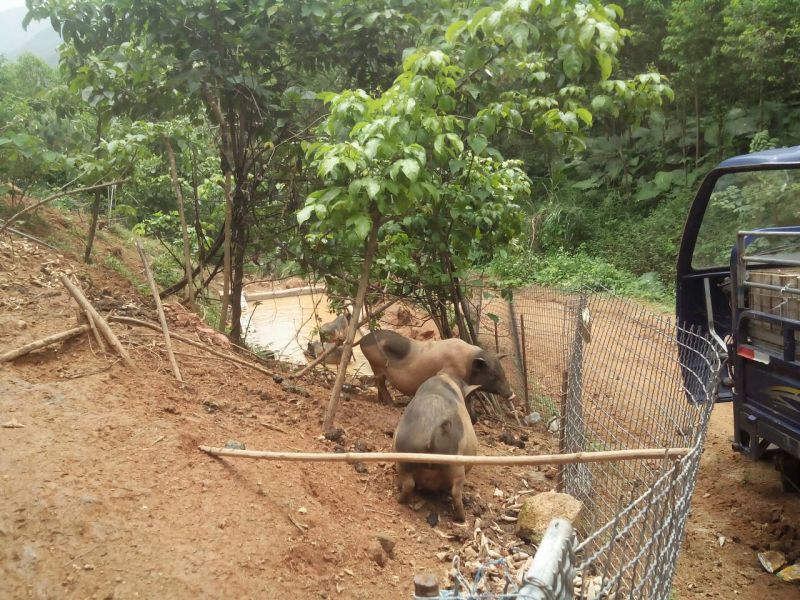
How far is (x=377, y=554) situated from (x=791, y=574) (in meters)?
2.65

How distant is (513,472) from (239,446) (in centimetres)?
254

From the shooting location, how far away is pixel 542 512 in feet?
13.9

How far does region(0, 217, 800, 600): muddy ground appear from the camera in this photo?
305 centimetres

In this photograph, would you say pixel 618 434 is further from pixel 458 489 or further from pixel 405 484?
pixel 405 484

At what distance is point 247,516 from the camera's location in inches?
137

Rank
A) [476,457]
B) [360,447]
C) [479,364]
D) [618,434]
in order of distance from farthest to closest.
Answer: [479,364] → [618,434] → [360,447] → [476,457]

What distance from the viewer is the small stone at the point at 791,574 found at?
4105mm

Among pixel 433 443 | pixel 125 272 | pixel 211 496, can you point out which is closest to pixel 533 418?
pixel 433 443

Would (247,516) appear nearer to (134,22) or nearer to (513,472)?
(513,472)

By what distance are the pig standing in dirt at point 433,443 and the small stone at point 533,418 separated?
2489 mm

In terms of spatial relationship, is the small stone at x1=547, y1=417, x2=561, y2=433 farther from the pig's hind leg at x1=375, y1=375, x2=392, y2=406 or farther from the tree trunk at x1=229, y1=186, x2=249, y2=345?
the tree trunk at x1=229, y1=186, x2=249, y2=345

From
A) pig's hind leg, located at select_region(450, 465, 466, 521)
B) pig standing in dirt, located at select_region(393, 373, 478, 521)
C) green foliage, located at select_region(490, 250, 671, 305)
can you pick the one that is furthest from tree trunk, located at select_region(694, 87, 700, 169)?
pig's hind leg, located at select_region(450, 465, 466, 521)

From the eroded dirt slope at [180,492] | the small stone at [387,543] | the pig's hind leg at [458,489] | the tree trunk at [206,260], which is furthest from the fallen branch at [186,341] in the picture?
the small stone at [387,543]

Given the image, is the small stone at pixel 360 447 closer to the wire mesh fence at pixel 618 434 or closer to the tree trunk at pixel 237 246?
the wire mesh fence at pixel 618 434
